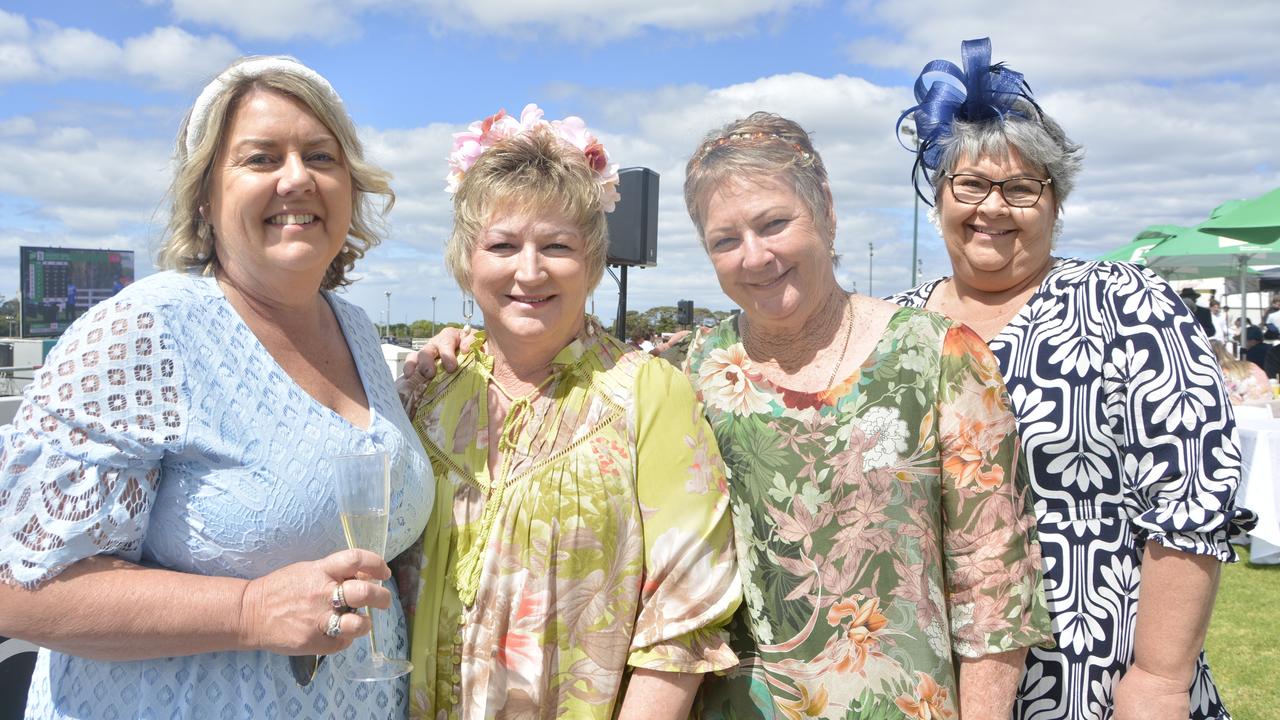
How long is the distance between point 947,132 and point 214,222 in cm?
193

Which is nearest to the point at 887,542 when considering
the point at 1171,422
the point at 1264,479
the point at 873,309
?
the point at 873,309

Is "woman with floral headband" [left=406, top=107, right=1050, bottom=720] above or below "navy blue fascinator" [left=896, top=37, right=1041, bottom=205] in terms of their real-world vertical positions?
below

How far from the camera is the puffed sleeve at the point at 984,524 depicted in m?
2.08

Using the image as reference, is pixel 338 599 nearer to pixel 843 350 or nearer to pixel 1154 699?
pixel 843 350

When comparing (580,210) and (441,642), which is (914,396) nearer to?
(580,210)

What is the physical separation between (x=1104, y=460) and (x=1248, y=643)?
4922mm

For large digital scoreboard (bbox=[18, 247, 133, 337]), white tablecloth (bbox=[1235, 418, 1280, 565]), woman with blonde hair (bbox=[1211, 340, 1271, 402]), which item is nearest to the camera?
white tablecloth (bbox=[1235, 418, 1280, 565])

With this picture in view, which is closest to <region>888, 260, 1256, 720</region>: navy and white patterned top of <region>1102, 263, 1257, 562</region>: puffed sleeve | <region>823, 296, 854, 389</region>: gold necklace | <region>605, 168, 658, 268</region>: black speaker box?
<region>1102, 263, 1257, 562</region>: puffed sleeve

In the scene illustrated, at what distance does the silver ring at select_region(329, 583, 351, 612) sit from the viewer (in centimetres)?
172

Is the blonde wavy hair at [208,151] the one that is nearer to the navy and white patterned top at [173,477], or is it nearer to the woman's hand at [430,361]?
the navy and white patterned top at [173,477]

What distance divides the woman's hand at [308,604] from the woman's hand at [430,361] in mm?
711

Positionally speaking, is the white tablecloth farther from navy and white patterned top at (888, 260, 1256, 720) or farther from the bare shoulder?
the bare shoulder

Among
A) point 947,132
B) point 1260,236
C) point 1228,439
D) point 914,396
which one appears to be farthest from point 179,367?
point 1260,236

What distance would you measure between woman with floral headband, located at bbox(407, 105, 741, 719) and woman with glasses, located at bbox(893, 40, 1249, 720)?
85cm
